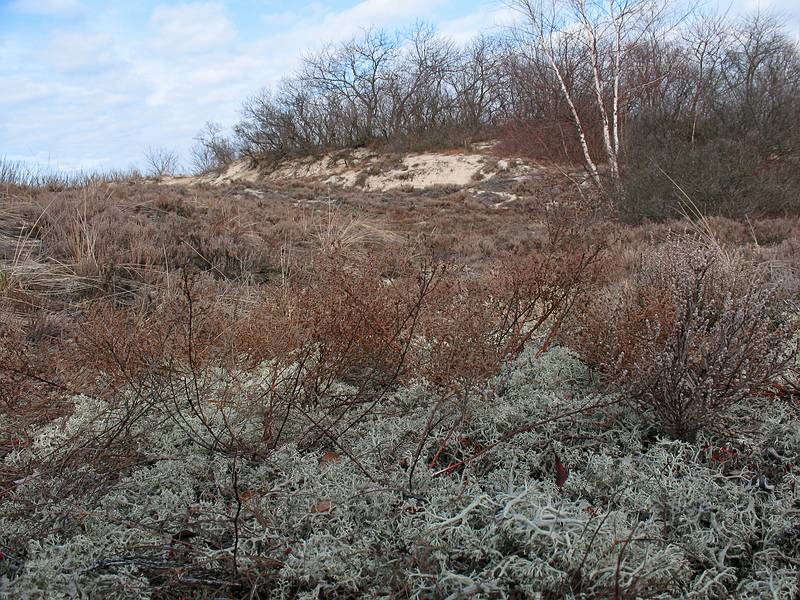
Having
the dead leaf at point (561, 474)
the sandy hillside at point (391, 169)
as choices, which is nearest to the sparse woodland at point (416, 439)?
the dead leaf at point (561, 474)

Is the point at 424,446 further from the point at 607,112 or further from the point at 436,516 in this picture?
the point at 607,112

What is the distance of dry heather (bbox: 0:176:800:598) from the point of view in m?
1.45

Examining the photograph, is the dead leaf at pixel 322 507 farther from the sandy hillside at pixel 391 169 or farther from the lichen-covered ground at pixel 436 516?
the sandy hillside at pixel 391 169

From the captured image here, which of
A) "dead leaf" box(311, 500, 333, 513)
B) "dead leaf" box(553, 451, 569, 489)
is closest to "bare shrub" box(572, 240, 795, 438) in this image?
"dead leaf" box(553, 451, 569, 489)

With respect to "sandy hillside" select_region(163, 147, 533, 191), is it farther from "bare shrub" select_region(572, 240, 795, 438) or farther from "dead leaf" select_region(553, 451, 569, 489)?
"dead leaf" select_region(553, 451, 569, 489)

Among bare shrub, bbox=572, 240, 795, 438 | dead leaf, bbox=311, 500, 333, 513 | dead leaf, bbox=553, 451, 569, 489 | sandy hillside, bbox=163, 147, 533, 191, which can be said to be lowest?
dead leaf, bbox=553, 451, 569, 489

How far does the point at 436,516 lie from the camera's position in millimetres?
1536

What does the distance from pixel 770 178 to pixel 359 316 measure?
966 cm

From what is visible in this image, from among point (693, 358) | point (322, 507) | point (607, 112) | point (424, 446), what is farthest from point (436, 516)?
point (607, 112)

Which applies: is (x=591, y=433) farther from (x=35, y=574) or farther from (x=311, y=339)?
(x=35, y=574)

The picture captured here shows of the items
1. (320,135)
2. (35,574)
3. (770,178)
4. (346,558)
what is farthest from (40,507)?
(320,135)

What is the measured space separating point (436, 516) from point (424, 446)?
1.76 feet

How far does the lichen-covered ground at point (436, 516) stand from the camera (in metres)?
1.40

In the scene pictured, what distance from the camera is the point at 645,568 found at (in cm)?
136
